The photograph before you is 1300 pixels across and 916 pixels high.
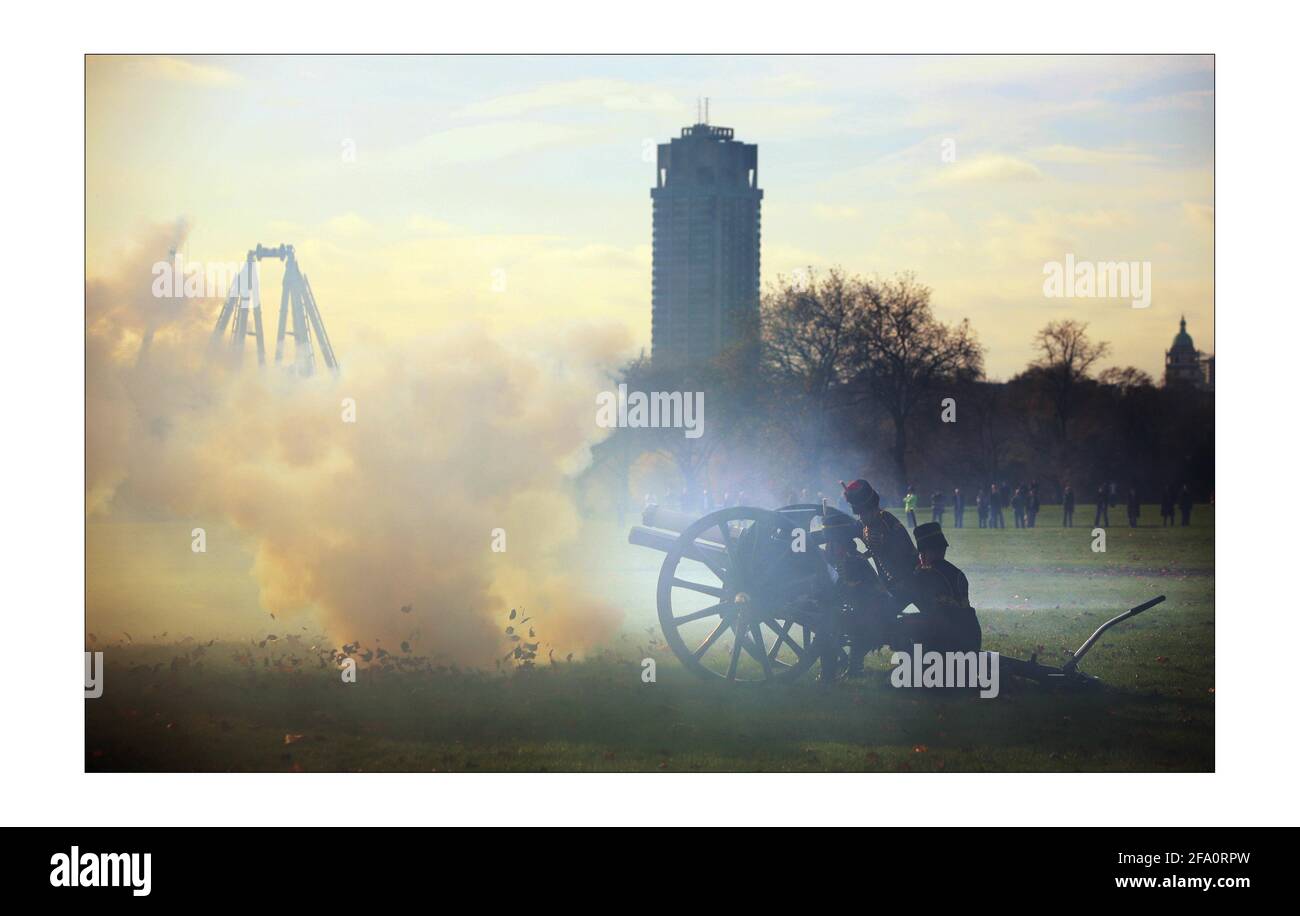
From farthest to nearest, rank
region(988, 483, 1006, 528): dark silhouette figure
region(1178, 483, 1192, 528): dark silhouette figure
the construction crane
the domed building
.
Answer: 1. region(988, 483, 1006, 528): dark silhouette figure
2. region(1178, 483, 1192, 528): dark silhouette figure
3. the domed building
4. the construction crane

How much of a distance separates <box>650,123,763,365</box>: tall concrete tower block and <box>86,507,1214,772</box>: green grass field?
11.8 m

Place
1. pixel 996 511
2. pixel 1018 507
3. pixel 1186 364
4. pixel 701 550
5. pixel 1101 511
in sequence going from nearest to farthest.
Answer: pixel 701 550
pixel 1186 364
pixel 996 511
pixel 1018 507
pixel 1101 511

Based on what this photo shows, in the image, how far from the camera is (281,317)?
70.0 ft

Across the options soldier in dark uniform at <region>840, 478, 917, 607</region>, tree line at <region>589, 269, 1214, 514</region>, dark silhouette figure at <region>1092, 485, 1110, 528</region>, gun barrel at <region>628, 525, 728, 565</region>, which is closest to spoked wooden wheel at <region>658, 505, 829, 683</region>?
gun barrel at <region>628, 525, 728, 565</region>

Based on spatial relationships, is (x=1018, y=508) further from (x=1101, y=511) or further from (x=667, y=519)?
(x=667, y=519)

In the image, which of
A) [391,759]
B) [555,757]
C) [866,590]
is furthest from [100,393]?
[866,590]

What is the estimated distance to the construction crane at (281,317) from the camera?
19984mm

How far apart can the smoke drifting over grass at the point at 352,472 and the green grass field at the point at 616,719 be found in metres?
1.07

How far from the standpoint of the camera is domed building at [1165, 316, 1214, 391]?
1198 inches

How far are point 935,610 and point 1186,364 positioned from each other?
916 inches

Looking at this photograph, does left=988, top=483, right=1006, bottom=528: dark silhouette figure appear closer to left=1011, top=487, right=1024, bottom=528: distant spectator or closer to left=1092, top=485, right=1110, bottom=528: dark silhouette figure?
left=1011, top=487, right=1024, bottom=528: distant spectator

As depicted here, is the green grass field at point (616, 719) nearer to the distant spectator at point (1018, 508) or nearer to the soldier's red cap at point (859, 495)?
the soldier's red cap at point (859, 495)

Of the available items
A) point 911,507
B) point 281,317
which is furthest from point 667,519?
point 911,507

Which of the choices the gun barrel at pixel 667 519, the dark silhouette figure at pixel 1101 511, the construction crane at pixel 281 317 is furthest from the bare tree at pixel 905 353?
the gun barrel at pixel 667 519
